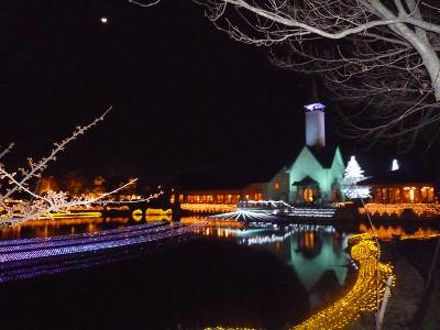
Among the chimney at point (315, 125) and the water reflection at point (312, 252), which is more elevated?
the chimney at point (315, 125)

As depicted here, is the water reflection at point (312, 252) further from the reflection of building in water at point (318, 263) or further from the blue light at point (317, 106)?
the blue light at point (317, 106)

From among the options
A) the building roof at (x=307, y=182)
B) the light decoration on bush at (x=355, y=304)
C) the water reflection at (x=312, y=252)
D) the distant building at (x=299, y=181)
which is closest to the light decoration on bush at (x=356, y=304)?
the light decoration on bush at (x=355, y=304)

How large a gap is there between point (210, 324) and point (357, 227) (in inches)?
818

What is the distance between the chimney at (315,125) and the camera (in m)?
48.8

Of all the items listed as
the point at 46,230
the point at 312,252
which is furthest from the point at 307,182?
the point at 312,252

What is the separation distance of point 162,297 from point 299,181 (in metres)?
35.9

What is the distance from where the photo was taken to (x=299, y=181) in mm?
45531

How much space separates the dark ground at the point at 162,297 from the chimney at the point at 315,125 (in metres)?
34.3

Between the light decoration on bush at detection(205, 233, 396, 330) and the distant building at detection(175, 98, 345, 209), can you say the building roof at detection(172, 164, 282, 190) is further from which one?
the light decoration on bush at detection(205, 233, 396, 330)

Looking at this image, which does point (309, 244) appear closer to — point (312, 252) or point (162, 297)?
point (312, 252)

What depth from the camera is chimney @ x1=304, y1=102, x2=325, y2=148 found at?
48781 mm

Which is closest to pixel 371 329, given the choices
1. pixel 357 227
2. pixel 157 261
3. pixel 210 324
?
pixel 210 324

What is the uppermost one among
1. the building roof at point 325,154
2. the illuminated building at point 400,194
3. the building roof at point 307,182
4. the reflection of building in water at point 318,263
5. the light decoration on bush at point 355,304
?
the building roof at point 325,154

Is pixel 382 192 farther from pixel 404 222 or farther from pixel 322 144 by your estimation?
pixel 322 144
